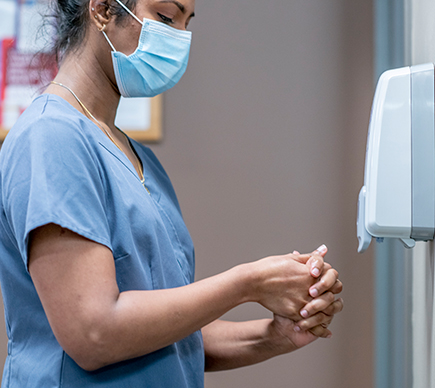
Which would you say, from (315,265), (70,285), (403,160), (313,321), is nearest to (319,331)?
(313,321)

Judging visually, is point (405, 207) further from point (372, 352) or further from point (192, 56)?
point (192, 56)

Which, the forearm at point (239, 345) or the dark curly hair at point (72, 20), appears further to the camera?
the forearm at point (239, 345)

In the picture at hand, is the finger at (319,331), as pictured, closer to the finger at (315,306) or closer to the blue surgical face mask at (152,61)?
the finger at (315,306)

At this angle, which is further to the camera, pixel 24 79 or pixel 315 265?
pixel 24 79

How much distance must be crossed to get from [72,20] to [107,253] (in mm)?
482

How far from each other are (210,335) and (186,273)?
8.5 inches

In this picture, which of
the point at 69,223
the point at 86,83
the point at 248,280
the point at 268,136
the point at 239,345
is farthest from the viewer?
the point at 268,136

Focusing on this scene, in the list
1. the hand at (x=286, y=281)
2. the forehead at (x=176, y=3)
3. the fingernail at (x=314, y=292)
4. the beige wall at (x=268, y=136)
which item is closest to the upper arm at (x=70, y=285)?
the hand at (x=286, y=281)

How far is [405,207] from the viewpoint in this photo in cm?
60

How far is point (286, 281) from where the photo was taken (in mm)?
676

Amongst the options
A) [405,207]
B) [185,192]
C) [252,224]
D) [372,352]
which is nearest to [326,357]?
[372,352]

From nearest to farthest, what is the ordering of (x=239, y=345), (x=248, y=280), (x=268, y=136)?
(x=248, y=280) < (x=239, y=345) < (x=268, y=136)

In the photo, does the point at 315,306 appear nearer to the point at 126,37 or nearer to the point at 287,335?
the point at 287,335

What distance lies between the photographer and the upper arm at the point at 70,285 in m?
0.53
